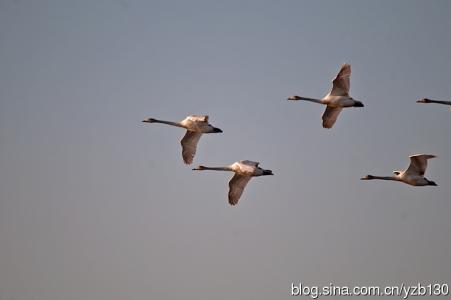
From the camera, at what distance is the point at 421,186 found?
4944 centimetres

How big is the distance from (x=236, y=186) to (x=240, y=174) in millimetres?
919

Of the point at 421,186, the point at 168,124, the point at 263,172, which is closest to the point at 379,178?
the point at 421,186

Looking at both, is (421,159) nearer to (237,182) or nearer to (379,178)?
(379,178)

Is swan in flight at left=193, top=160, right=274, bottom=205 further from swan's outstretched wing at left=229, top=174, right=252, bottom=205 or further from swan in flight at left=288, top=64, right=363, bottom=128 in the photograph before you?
swan in flight at left=288, top=64, right=363, bottom=128

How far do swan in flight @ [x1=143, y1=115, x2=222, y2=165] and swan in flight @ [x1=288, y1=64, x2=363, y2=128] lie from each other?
6609mm

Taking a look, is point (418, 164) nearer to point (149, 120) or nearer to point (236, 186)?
point (236, 186)

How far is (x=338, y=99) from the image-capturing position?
172 feet

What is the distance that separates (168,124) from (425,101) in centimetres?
1494

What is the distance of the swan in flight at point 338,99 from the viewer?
5164cm

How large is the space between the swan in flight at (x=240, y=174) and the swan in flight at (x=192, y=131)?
207cm

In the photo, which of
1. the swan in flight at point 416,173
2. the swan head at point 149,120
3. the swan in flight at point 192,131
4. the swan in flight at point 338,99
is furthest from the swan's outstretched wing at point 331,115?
the swan head at point 149,120

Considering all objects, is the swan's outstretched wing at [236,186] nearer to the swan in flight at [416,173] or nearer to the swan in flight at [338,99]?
the swan in flight at [338,99]

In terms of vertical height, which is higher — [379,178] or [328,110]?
[328,110]

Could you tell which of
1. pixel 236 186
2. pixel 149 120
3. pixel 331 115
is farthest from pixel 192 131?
pixel 331 115
